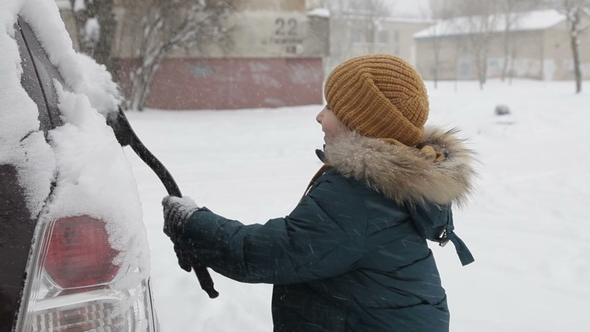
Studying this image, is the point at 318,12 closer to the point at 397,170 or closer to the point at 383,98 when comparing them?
the point at 383,98

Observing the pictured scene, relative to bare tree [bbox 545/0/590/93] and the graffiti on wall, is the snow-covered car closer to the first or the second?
the graffiti on wall

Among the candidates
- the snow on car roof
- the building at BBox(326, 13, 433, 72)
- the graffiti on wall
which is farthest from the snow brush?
the building at BBox(326, 13, 433, 72)

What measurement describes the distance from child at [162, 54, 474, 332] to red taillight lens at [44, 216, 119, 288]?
16.6 inches

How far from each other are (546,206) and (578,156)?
12.9ft

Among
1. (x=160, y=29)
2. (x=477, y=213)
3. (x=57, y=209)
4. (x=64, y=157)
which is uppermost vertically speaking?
(x=160, y=29)

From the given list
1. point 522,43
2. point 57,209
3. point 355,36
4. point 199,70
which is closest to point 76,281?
point 57,209

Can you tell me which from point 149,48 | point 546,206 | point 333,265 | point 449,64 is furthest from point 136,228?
point 449,64

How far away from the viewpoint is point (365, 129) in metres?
1.69

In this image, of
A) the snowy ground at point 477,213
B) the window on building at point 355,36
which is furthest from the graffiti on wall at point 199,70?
the window on building at point 355,36

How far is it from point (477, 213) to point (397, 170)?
452 centimetres

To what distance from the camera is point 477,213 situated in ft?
18.8

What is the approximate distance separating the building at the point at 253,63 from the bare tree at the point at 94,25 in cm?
333

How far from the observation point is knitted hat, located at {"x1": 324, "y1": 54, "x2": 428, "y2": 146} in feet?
5.43

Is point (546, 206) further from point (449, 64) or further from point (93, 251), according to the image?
point (449, 64)
